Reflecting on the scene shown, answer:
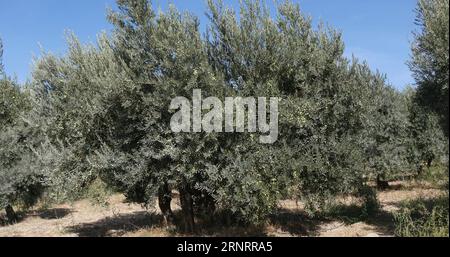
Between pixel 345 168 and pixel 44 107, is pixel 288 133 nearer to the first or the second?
pixel 345 168

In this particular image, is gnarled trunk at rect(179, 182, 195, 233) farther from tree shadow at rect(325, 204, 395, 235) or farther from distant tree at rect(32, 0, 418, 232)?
tree shadow at rect(325, 204, 395, 235)

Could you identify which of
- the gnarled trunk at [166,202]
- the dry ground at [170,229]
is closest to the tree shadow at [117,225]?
the dry ground at [170,229]

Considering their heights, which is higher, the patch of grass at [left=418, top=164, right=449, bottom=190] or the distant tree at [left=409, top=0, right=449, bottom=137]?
the distant tree at [left=409, top=0, right=449, bottom=137]

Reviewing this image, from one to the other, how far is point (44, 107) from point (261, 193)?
28.4 ft

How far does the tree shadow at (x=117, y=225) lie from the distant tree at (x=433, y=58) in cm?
1011

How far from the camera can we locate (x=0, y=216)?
2150 cm

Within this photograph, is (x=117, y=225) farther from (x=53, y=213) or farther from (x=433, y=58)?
(x=433, y=58)

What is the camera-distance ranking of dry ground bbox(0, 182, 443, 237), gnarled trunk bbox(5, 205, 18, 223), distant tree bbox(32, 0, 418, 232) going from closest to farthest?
distant tree bbox(32, 0, 418, 232) → dry ground bbox(0, 182, 443, 237) → gnarled trunk bbox(5, 205, 18, 223)

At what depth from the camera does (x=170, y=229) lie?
14938mm

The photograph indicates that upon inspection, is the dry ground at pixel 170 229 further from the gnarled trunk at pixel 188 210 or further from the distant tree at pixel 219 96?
the distant tree at pixel 219 96

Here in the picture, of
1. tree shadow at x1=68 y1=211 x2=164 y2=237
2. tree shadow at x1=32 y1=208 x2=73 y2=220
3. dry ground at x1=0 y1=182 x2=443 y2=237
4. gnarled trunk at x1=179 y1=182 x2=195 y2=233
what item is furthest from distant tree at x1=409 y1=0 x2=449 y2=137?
tree shadow at x1=32 y1=208 x2=73 y2=220

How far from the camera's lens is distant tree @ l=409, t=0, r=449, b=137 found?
10586 mm

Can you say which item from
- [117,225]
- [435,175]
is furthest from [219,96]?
[435,175]

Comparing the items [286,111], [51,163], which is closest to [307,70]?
[286,111]
